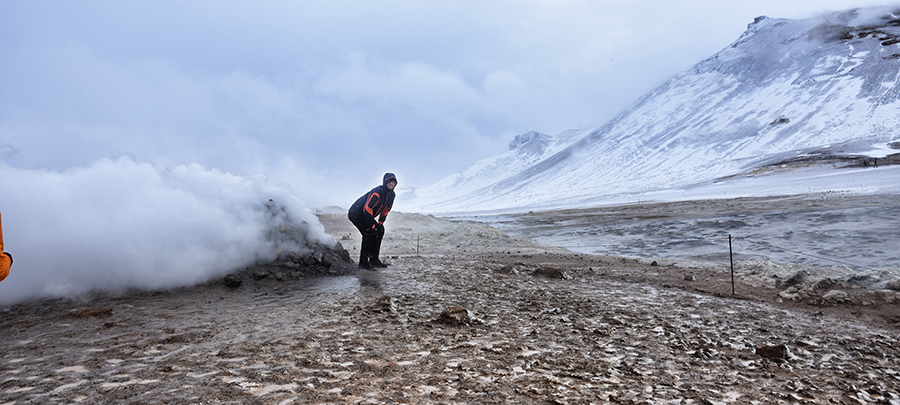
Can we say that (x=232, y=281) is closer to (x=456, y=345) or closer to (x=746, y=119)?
(x=456, y=345)

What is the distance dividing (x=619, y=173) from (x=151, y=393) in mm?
94251

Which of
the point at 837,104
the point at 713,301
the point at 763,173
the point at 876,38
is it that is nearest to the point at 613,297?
the point at 713,301

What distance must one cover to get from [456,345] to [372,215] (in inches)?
203

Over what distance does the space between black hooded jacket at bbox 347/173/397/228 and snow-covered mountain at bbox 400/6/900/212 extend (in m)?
54.7

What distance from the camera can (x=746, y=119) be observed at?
9444 centimetres

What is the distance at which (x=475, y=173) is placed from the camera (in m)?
158

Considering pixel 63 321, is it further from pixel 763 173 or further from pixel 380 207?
pixel 763 173

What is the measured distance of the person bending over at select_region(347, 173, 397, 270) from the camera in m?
8.72

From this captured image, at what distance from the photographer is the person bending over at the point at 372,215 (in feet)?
28.6

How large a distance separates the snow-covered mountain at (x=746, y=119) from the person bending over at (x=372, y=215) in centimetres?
5472

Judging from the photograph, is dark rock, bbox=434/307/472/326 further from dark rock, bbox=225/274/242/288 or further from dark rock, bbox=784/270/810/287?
dark rock, bbox=784/270/810/287

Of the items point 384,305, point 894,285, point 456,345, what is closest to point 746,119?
point 894,285

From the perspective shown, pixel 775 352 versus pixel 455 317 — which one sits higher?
pixel 455 317

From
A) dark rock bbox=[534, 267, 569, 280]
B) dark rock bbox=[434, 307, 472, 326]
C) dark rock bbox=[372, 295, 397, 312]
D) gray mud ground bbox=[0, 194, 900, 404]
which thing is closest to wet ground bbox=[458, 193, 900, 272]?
dark rock bbox=[534, 267, 569, 280]
